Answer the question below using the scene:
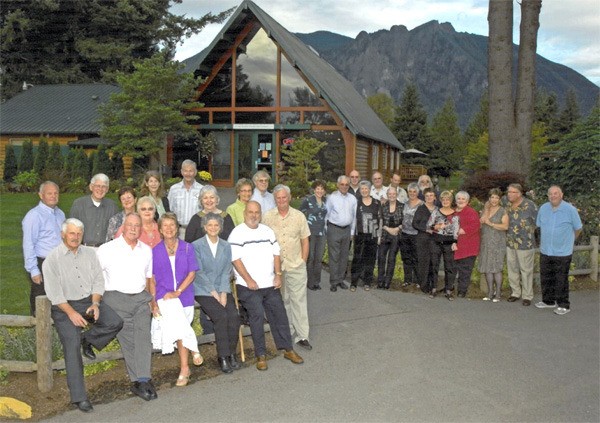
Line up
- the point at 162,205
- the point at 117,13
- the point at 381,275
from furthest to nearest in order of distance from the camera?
the point at 117,13 → the point at 381,275 → the point at 162,205

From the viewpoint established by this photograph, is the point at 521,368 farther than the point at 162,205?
No

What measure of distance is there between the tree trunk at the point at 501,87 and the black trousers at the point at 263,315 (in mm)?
8627

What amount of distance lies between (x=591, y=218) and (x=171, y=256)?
9.27m

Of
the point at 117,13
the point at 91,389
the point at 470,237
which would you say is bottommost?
the point at 91,389

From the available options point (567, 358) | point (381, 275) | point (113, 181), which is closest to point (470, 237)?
point (381, 275)

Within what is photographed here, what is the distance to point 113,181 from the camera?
80.2 ft

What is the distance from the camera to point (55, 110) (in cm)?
3338

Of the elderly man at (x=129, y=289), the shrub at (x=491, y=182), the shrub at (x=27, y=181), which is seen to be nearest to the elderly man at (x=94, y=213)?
the elderly man at (x=129, y=289)

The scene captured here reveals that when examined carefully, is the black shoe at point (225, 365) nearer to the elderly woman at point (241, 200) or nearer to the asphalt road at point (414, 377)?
the asphalt road at point (414, 377)

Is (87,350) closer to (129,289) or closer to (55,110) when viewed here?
(129,289)

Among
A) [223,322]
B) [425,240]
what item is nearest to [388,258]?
[425,240]

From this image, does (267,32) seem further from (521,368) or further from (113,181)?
(521,368)

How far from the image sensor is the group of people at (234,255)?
5.88 m

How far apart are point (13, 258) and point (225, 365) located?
710 cm
